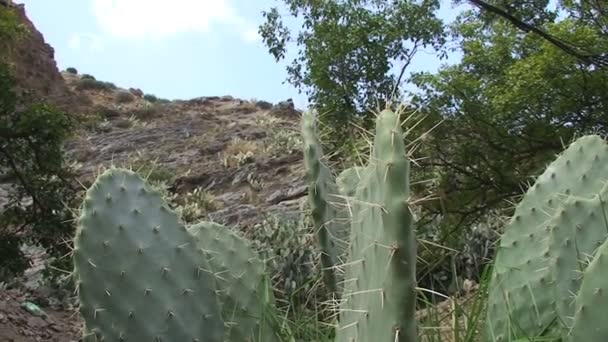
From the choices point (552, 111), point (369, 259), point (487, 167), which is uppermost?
→ point (552, 111)

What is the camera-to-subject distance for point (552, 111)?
27.1 feet

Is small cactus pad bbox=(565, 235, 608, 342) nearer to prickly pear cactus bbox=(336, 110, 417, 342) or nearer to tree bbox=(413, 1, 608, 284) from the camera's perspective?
prickly pear cactus bbox=(336, 110, 417, 342)

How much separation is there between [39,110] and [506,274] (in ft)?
19.5

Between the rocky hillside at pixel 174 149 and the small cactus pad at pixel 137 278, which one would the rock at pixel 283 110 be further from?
the small cactus pad at pixel 137 278

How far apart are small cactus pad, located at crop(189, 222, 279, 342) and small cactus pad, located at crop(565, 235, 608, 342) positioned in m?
1.03

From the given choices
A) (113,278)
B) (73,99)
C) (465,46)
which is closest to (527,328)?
(113,278)

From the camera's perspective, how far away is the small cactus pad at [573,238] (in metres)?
2.25

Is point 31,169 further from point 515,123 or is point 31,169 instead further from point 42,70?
point 42,70

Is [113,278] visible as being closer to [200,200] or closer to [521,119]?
[521,119]

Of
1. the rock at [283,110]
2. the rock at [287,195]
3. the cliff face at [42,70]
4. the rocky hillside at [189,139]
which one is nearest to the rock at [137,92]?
the rocky hillside at [189,139]

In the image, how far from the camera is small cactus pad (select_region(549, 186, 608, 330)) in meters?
2.25

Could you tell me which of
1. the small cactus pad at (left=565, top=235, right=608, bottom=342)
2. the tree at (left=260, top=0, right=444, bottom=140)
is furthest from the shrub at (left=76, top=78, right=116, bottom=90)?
the small cactus pad at (left=565, top=235, right=608, bottom=342)

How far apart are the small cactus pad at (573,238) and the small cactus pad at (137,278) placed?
0.91 meters

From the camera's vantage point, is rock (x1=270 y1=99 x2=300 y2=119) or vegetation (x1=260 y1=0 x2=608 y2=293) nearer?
vegetation (x1=260 y1=0 x2=608 y2=293)
